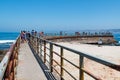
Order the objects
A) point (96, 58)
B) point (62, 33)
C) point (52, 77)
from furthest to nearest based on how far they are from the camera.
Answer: point (62, 33)
point (52, 77)
point (96, 58)

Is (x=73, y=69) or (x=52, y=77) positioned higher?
(x=52, y=77)

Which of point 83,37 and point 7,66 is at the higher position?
point 7,66

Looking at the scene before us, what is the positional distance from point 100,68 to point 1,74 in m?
15.1

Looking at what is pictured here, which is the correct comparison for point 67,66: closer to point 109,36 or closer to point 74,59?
point 74,59

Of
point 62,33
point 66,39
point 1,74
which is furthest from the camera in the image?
point 62,33

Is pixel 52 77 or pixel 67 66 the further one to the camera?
pixel 67 66

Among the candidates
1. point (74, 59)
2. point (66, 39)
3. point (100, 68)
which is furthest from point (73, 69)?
point (66, 39)

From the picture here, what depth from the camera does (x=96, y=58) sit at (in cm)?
380

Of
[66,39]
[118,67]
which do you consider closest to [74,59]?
[118,67]

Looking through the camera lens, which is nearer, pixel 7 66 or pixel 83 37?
pixel 7 66

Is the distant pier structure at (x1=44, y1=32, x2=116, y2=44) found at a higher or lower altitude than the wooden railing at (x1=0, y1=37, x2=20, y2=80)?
lower

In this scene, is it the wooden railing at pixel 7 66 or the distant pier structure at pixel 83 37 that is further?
the distant pier structure at pixel 83 37

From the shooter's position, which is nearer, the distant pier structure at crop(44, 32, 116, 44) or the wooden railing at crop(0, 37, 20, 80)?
the wooden railing at crop(0, 37, 20, 80)

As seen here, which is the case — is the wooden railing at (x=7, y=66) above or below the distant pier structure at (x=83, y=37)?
above
